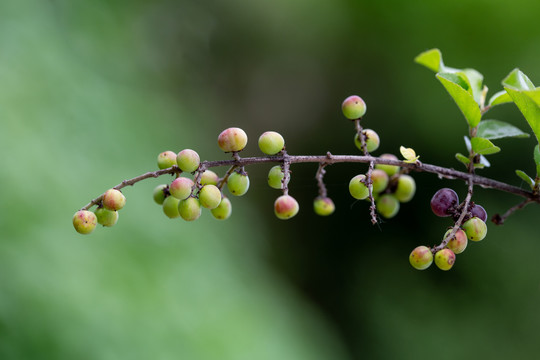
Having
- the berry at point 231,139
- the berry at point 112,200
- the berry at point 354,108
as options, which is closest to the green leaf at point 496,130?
the berry at point 354,108

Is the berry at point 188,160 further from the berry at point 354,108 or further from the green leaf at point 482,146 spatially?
the green leaf at point 482,146

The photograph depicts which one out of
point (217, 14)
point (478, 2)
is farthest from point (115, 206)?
point (217, 14)

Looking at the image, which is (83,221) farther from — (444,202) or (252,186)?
(252,186)

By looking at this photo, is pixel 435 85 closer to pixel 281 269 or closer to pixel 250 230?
pixel 250 230

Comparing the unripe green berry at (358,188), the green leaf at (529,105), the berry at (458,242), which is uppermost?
the green leaf at (529,105)

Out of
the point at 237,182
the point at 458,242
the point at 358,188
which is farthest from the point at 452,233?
the point at 237,182
